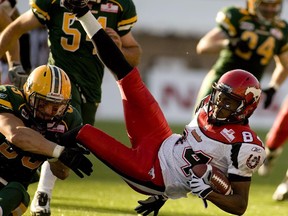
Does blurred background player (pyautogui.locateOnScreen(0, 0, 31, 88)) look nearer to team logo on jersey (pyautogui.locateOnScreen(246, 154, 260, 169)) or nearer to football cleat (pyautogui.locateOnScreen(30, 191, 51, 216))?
football cleat (pyautogui.locateOnScreen(30, 191, 51, 216))

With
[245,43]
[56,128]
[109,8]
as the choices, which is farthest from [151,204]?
[245,43]

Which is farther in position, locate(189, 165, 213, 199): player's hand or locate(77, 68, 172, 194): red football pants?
locate(77, 68, 172, 194): red football pants

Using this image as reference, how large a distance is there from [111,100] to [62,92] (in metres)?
10.9

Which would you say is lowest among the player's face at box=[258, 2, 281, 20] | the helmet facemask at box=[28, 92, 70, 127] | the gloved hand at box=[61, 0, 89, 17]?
the player's face at box=[258, 2, 281, 20]

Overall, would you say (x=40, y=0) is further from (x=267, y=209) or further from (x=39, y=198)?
(x=267, y=209)

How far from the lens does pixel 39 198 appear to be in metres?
5.52

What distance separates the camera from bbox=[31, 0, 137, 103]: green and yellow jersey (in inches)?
234

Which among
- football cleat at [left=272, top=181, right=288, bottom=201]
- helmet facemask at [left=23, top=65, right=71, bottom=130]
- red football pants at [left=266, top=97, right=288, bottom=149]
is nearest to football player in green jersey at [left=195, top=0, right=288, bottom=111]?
red football pants at [left=266, top=97, right=288, bottom=149]

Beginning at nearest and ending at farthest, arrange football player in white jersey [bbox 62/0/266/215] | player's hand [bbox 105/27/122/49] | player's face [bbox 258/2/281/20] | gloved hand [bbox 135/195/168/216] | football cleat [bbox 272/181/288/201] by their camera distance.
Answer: football player in white jersey [bbox 62/0/266/215] < gloved hand [bbox 135/195/168/216] < player's hand [bbox 105/27/122/49] < football cleat [bbox 272/181/288/201] < player's face [bbox 258/2/281/20]

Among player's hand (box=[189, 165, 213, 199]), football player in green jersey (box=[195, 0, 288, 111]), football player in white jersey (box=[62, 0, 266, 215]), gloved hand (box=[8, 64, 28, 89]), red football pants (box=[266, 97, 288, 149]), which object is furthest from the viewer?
red football pants (box=[266, 97, 288, 149])

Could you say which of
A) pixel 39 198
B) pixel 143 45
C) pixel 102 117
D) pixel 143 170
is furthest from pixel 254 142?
pixel 143 45

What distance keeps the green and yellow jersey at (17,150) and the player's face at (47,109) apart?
0.07 meters

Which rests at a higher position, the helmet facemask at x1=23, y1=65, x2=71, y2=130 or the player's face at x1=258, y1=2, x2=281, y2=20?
the helmet facemask at x1=23, y1=65, x2=71, y2=130

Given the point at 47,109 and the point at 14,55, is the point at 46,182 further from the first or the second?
the point at 14,55
